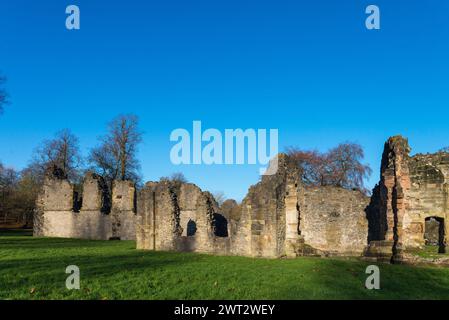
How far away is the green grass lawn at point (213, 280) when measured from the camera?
9305mm

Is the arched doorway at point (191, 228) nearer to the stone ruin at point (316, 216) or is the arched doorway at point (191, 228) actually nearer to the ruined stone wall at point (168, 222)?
the stone ruin at point (316, 216)

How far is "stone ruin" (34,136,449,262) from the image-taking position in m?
17.8

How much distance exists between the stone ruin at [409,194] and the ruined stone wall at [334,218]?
3574 millimetres

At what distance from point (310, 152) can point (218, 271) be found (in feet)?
148

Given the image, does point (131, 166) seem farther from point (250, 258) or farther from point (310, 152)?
point (250, 258)

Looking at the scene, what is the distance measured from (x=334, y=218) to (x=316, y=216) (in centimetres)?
94

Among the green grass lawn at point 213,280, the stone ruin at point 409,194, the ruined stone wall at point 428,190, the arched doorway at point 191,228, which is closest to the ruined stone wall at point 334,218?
the stone ruin at point 409,194

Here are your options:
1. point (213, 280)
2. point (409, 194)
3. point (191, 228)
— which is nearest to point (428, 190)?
point (409, 194)

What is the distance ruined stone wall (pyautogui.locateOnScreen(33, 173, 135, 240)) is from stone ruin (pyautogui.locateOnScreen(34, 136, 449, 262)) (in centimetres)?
748

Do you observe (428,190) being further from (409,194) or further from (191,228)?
(191,228)

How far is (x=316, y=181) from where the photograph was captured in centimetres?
5247

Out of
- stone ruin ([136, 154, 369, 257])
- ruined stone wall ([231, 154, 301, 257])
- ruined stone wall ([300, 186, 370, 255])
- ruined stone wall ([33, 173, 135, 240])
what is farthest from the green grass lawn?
ruined stone wall ([33, 173, 135, 240])
